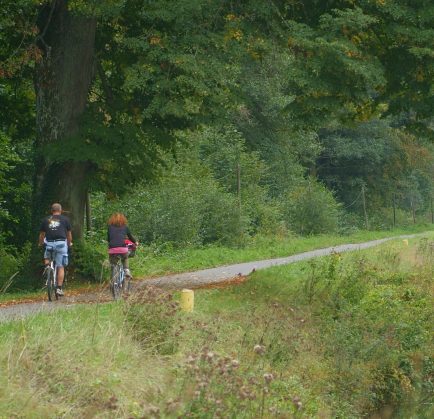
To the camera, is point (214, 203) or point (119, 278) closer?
point (119, 278)

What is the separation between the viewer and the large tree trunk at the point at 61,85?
19750mm

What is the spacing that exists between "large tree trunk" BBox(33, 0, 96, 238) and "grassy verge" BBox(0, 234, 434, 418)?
4803 mm

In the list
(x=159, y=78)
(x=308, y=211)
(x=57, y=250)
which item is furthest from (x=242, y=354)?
(x=308, y=211)

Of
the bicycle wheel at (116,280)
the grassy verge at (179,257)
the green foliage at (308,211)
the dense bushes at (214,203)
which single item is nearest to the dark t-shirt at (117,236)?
the bicycle wheel at (116,280)

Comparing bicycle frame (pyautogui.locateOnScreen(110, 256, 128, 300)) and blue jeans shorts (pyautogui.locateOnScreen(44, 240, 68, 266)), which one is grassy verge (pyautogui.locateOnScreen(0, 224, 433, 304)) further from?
blue jeans shorts (pyautogui.locateOnScreen(44, 240, 68, 266))

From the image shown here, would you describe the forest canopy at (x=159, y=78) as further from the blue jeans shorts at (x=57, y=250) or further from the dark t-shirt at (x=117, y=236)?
the blue jeans shorts at (x=57, y=250)

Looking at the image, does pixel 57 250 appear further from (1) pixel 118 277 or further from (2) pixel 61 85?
(2) pixel 61 85

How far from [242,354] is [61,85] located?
34.6ft

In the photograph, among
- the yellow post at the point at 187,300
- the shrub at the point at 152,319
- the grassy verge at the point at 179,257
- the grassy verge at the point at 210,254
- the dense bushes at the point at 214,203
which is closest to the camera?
the shrub at the point at 152,319

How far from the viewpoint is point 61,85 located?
19.8m

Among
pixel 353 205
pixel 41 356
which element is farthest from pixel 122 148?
pixel 353 205

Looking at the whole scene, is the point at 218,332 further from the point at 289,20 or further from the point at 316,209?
the point at 316,209

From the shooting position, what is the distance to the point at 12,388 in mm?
7738

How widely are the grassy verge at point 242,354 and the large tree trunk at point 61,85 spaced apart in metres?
4.80
